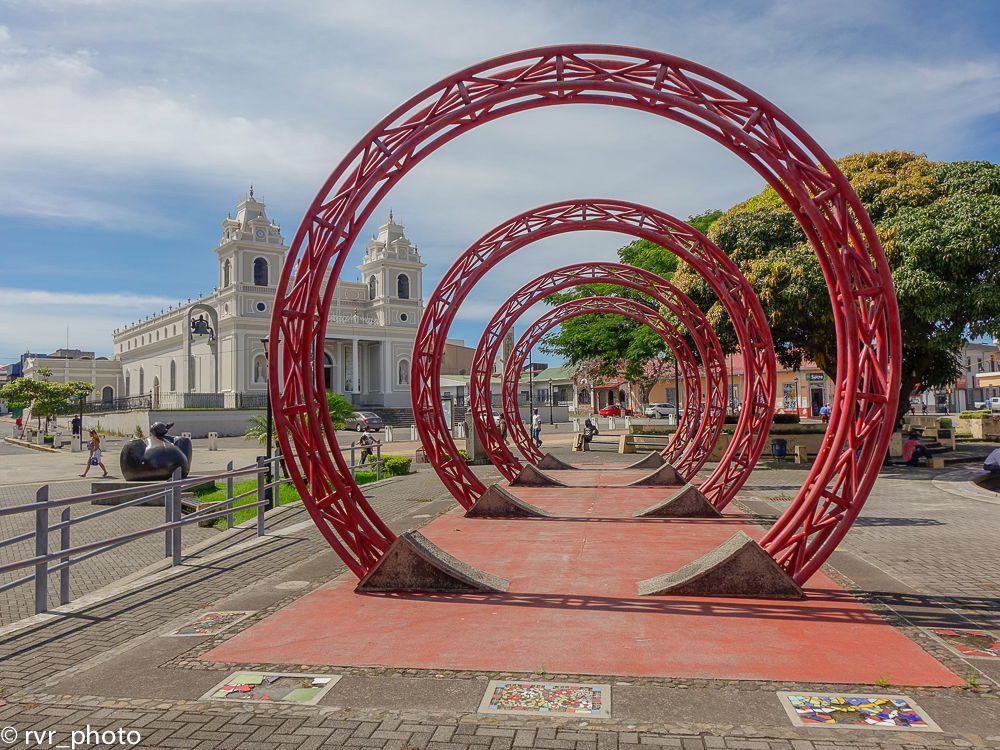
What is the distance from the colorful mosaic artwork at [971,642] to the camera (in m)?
5.33

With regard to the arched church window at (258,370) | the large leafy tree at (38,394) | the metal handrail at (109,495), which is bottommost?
the metal handrail at (109,495)

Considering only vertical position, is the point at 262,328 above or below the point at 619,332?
above

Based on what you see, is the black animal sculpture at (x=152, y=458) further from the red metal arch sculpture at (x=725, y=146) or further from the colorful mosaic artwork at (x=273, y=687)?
the colorful mosaic artwork at (x=273, y=687)

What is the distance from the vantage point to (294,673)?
16.7 ft

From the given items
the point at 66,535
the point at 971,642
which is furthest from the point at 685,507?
the point at 66,535

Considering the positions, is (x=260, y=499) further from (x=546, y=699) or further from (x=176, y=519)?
(x=546, y=699)

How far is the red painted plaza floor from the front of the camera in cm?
517

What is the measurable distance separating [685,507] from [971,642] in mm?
6308

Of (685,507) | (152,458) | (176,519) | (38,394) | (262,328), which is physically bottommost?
(685,507)

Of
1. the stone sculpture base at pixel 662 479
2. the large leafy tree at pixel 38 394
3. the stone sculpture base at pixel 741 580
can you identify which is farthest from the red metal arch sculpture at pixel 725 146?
the large leafy tree at pixel 38 394

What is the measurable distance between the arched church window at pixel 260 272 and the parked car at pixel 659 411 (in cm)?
3224

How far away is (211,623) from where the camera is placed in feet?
20.5

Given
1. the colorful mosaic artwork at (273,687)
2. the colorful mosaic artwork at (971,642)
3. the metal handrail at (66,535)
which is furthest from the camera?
the metal handrail at (66,535)

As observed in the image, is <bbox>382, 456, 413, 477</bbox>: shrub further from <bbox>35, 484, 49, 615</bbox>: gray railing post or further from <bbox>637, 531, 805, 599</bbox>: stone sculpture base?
<bbox>637, 531, 805, 599</bbox>: stone sculpture base
